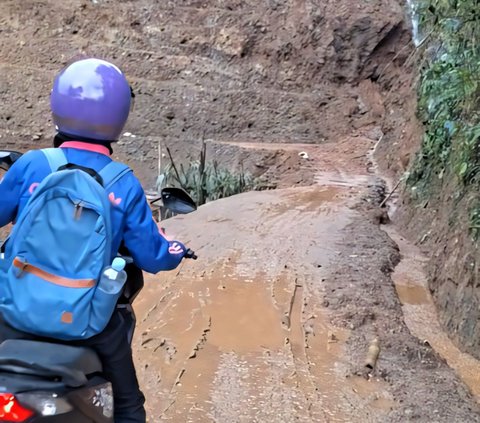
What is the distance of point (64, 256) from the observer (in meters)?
2.11

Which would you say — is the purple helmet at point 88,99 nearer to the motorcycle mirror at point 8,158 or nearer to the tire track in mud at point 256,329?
the motorcycle mirror at point 8,158

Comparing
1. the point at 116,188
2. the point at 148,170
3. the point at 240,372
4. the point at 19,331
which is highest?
the point at 116,188

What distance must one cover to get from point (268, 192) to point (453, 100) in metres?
3.77

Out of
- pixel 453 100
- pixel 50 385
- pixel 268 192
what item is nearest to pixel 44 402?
pixel 50 385

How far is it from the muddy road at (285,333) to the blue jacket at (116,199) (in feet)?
4.84

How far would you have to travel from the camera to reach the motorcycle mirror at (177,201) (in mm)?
2551

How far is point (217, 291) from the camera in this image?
18.9 feet

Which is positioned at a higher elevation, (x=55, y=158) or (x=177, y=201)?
(x=55, y=158)

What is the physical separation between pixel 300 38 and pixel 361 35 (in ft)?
6.27

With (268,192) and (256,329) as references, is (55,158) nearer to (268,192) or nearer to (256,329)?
(256,329)

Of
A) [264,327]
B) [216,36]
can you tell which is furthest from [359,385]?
[216,36]

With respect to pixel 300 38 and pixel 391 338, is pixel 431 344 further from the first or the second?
pixel 300 38

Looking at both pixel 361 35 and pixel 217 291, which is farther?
pixel 361 35

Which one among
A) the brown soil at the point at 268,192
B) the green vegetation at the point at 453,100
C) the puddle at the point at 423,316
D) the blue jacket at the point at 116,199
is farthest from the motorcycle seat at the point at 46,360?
the green vegetation at the point at 453,100
